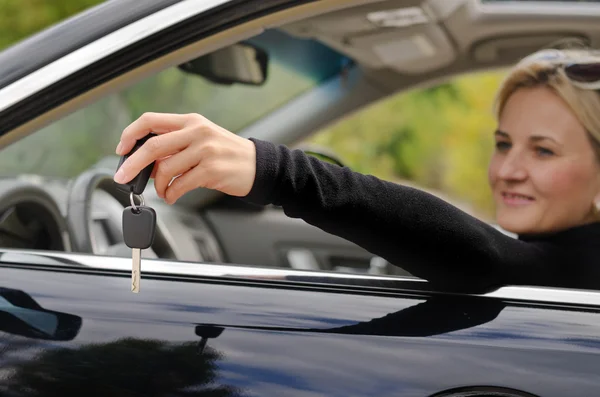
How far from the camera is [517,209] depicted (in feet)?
6.07

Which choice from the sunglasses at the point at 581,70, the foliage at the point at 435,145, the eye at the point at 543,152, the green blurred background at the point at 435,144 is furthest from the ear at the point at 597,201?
the foliage at the point at 435,145

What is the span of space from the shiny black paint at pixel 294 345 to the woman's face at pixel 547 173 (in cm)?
45

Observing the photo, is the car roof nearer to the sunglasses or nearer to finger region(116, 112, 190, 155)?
finger region(116, 112, 190, 155)

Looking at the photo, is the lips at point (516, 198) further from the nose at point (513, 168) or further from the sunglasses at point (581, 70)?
the sunglasses at point (581, 70)

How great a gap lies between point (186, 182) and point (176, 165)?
0.03 meters

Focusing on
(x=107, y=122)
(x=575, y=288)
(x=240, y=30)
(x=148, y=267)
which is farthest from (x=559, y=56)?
(x=107, y=122)

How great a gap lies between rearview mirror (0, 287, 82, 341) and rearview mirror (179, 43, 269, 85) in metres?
1.00

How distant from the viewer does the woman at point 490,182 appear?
4.15 feet

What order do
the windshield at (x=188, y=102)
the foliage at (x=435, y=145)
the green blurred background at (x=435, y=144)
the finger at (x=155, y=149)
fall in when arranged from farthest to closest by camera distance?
the foliage at (x=435, y=145), the green blurred background at (x=435, y=144), the windshield at (x=188, y=102), the finger at (x=155, y=149)

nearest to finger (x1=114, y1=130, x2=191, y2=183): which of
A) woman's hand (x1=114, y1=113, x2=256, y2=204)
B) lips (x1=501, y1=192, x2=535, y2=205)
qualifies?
woman's hand (x1=114, y1=113, x2=256, y2=204)

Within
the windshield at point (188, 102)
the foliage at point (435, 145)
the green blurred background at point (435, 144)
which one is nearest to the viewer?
the windshield at point (188, 102)

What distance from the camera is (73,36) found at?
4.75 feet

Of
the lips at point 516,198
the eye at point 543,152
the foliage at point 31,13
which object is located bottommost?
the lips at point 516,198

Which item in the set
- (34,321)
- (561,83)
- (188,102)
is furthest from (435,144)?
(34,321)
